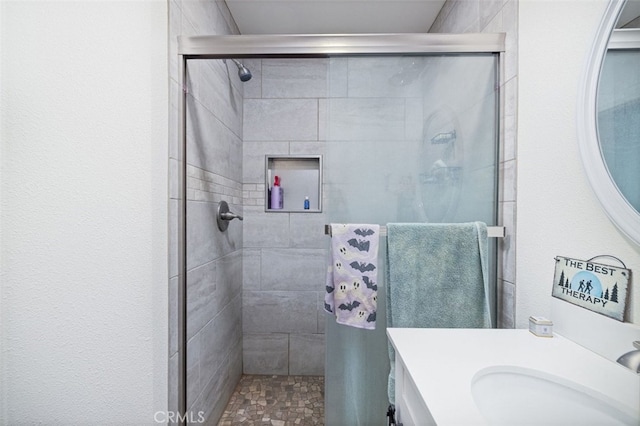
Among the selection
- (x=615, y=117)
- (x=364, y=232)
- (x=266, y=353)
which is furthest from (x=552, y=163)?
(x=266, y=353)

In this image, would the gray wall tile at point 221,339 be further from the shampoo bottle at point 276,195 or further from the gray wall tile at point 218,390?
the shampoo bottle at point 276,195

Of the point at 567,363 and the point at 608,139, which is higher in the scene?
the point at 608,139

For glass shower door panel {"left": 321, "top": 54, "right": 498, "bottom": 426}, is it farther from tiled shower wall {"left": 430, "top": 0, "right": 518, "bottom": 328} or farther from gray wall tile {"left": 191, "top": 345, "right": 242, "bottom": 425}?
gray wall tile {"left": 191, "top": 345, "right": 242, "bottom": 425}

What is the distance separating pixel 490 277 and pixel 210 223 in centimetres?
126

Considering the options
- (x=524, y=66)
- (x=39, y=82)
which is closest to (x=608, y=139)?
(x=524, y=66)

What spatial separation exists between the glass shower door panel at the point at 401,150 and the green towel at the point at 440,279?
0.34ft

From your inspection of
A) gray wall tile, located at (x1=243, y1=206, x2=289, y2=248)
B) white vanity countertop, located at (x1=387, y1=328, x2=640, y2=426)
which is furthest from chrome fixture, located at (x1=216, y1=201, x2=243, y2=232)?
white vanity countertop, located at (x1=387, y1=328, x2=640, y2=426)

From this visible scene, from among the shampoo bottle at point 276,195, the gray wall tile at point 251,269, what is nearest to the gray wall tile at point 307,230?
the shampoo bottle at point 276,195

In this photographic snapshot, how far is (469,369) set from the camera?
59 cm

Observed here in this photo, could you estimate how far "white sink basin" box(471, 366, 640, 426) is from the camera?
55 cm

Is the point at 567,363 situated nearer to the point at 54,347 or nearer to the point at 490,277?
the point at 490,277

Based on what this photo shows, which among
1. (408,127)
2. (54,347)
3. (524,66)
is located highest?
(524,66)

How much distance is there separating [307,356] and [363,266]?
1.27 metres

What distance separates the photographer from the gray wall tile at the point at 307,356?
190cm
